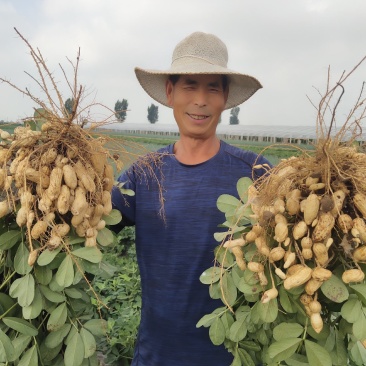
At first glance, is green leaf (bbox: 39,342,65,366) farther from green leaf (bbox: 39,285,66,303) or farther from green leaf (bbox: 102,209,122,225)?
green leaf (bbox: 102,209,122,225)

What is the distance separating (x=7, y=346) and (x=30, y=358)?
68 mm

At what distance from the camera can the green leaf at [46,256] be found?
934mm

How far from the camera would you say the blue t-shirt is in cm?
136

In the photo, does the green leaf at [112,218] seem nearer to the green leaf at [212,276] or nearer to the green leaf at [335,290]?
the green leaf at [212,276]

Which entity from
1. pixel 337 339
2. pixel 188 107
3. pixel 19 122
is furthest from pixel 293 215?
pixel 19 122

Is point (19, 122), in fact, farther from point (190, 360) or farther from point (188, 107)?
point (190, 360)

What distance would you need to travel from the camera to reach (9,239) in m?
0.98

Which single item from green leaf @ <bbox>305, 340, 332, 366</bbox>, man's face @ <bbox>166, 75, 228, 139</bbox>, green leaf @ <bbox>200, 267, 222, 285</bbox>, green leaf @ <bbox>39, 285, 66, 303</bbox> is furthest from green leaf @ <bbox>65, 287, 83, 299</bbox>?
man's face @ <bbox>166, 75, 228, 139</bbox>

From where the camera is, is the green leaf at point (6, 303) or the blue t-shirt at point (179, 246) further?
the blue t-shirt at point (179, 246)

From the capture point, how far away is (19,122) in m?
1.09

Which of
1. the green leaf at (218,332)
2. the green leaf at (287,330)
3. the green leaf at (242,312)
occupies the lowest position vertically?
the green leaf at (218,332)

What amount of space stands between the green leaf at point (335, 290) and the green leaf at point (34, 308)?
64cm

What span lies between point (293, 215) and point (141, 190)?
68cm

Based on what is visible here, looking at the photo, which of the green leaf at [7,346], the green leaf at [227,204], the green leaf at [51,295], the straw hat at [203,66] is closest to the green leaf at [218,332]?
the green leaf at [227,204]
